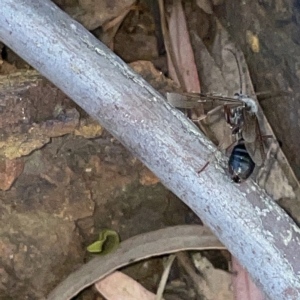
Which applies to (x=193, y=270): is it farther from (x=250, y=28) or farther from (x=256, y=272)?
(x=250, y=28)

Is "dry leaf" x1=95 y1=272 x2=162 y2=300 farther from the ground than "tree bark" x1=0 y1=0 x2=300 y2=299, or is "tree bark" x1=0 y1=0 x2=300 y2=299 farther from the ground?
"tree bark" x1=0 y1=0 x2=300 y2=299

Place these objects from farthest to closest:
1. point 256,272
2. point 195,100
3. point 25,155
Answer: point 25,155 → point 195,100 → point 256,272

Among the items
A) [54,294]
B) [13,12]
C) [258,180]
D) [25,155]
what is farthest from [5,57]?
[258,180]

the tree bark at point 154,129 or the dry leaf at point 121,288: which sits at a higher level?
the tree bark at point 154,129

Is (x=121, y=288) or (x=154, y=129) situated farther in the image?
(x=121, y=288)

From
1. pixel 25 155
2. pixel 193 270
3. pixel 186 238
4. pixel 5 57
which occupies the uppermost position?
pixel 5 57

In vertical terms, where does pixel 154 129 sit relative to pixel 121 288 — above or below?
above

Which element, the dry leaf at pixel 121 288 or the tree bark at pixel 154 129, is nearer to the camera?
the tree bark at pixel 154 129

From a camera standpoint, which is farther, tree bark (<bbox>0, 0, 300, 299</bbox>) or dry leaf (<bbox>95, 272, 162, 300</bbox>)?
dry leaf (<bbox>95, 272, 162, 300</bbox>)
